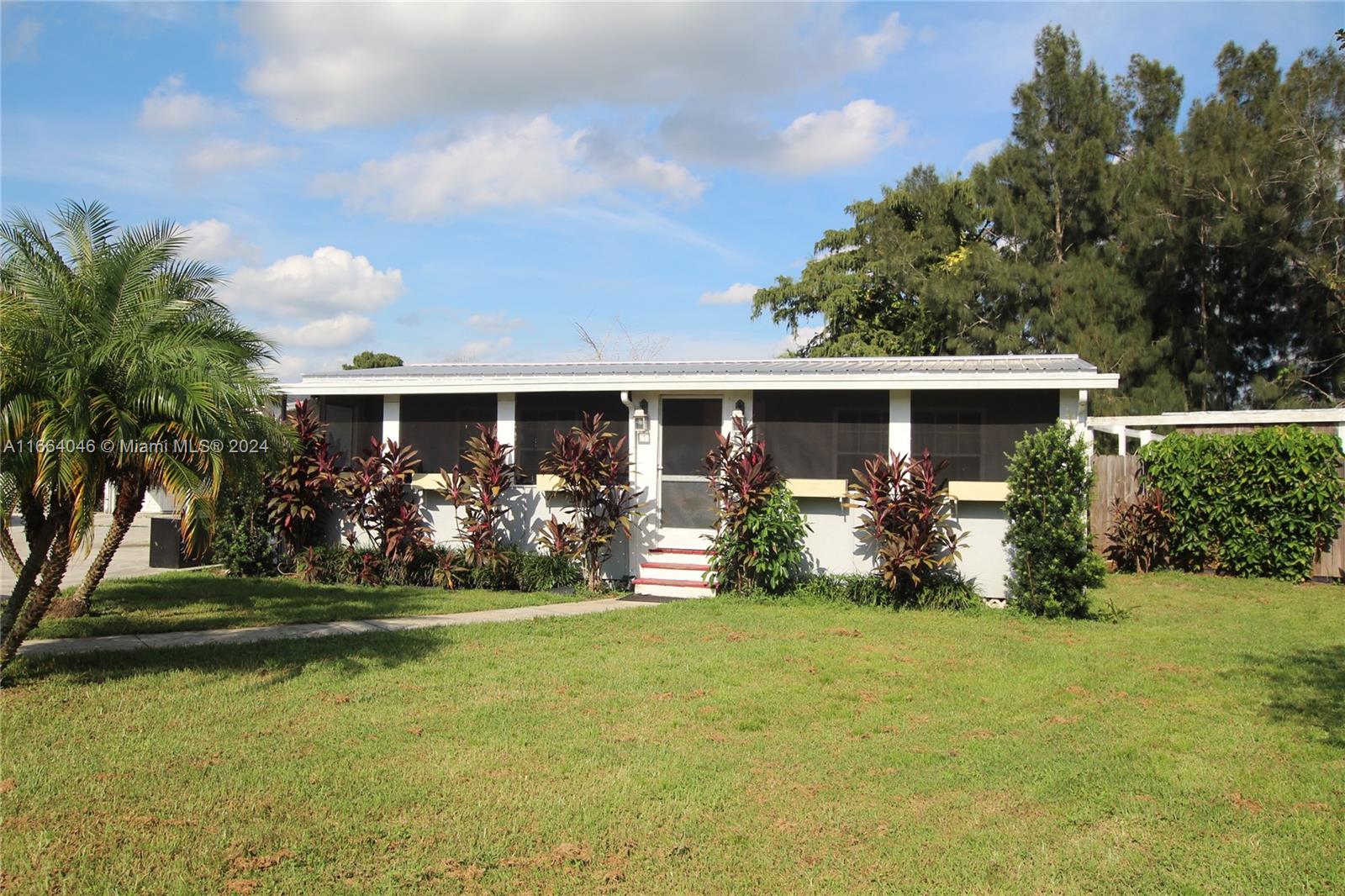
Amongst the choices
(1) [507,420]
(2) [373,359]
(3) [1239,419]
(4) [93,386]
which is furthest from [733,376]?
(2) [373,359]

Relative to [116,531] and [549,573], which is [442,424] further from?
[116,531]

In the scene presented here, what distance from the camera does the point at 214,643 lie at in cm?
769

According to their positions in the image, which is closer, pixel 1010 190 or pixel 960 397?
pixel 960 397

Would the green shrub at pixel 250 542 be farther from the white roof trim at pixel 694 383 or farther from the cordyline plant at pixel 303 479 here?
the white roof trim at pixel 694 383

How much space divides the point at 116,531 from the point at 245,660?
7.36 ft

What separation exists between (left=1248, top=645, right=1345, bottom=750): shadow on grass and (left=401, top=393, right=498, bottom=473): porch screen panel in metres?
9.04

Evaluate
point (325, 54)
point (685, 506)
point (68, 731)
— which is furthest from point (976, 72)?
point (68, 731)

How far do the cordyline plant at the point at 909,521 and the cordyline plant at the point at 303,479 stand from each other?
A: 7.03 m

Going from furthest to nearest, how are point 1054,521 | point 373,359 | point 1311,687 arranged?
point 373,359, point 1054,521, point 1311,687

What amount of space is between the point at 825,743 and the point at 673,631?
3.36 meters

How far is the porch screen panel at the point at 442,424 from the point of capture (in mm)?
12211

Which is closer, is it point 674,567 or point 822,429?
point 822,429

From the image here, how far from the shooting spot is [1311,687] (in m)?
6.64

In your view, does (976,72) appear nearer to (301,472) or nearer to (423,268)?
(301,472)
